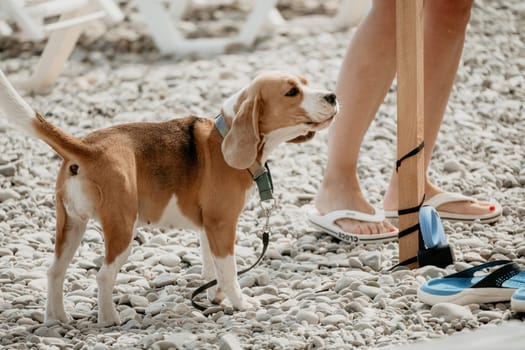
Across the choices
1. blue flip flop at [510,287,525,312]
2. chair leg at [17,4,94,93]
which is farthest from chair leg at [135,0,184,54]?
blue flip flop at [510,287,525,312]

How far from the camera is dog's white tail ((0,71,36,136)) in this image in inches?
121

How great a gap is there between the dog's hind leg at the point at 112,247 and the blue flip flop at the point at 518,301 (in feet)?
3.88

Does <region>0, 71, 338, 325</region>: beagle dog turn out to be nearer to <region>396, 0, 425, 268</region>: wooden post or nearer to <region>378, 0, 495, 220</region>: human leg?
<region>396, 0, 425, 268</region>: wooden post

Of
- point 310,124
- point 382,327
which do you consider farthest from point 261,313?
point 310,124

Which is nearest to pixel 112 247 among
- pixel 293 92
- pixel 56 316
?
pixel 56 316

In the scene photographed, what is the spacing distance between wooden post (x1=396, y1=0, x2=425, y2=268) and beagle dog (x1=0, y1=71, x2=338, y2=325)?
1.23ft

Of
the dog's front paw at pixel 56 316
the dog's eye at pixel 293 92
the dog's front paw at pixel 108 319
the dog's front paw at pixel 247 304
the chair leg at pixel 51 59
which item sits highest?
the chair leg at pixel 51 59

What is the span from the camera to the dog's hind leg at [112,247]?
3125 mm

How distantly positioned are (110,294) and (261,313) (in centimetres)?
49

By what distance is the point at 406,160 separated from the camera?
145 inches

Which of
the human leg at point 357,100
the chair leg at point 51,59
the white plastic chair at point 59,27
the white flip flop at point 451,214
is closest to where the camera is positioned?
the human leg at point 357,100

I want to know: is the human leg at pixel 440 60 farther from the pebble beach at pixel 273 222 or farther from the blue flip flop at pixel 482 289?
the blue flip flop at pixel 482 289

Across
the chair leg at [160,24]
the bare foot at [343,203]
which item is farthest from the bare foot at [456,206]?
the chair leg at [160,24]

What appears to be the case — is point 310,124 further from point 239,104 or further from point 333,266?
point 333,266
